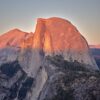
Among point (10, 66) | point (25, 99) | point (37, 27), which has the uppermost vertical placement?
point (37, 27)

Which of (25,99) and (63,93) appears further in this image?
Answer: (25,99)

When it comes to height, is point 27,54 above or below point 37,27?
below

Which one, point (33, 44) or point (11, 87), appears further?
point (33, 44)

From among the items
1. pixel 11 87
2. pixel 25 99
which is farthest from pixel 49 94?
pixel 11 87

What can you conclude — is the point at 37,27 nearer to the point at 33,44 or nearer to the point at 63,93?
the point at 33,44

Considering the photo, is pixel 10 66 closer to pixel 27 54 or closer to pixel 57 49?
pixel 27 54

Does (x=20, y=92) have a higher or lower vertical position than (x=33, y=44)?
lower

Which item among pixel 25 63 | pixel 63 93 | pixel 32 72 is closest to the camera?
pixel 63 93

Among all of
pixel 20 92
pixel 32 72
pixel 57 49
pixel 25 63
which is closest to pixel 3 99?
pixel 20 92

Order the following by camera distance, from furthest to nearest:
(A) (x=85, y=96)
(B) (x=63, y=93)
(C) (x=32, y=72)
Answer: (C) (x=32, y=72), (B) (x=63, y=93), (A) (x=85, y=96)
